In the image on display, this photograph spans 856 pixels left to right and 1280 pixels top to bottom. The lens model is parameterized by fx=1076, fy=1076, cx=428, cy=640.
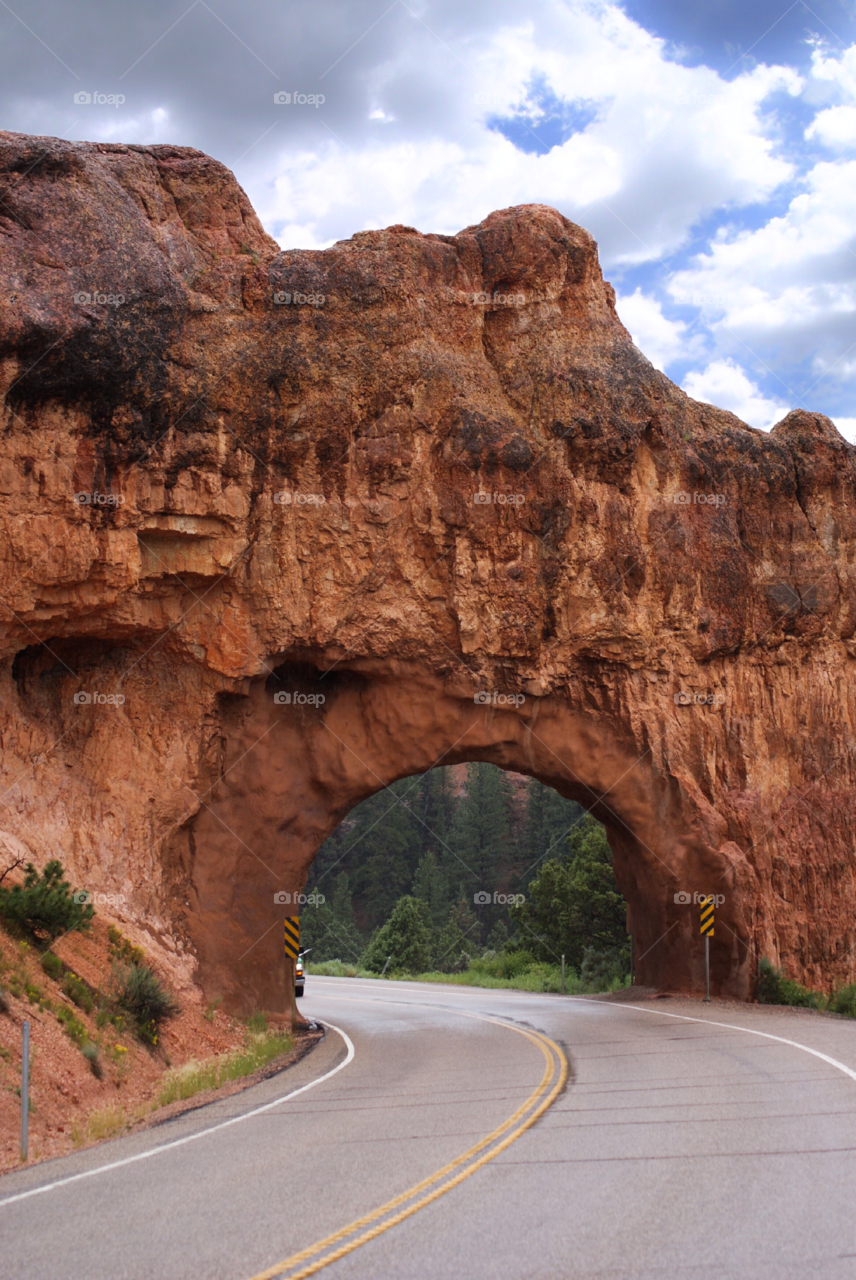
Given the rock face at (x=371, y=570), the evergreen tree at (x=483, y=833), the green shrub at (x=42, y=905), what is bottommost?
the evergreen tree at (x=483, y=833)

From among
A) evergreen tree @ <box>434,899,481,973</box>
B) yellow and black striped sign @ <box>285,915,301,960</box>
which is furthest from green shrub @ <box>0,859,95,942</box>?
evergreen tree @ <box>434,899,481,973</box>

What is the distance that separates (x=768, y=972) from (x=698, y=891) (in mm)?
2034

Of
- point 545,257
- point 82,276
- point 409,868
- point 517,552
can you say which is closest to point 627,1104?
point 517,552

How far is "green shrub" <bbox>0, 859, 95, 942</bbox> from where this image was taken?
45.6 ft

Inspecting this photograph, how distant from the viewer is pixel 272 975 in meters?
20.1

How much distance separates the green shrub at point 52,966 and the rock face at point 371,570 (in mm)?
3711

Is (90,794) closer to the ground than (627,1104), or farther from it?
farther from it

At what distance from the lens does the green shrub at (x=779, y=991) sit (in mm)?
21047

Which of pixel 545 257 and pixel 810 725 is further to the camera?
pixel 810 725

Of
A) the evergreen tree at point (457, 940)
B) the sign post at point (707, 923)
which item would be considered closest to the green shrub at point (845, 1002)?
the sign post at point (707, 923)

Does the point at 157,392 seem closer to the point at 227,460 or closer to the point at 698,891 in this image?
the point at 227,460

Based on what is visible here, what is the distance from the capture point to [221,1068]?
13.9 m

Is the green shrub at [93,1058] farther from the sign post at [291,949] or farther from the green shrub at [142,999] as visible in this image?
the sign post at [291,949]

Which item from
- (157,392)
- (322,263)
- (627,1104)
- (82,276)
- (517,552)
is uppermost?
(322,263)
